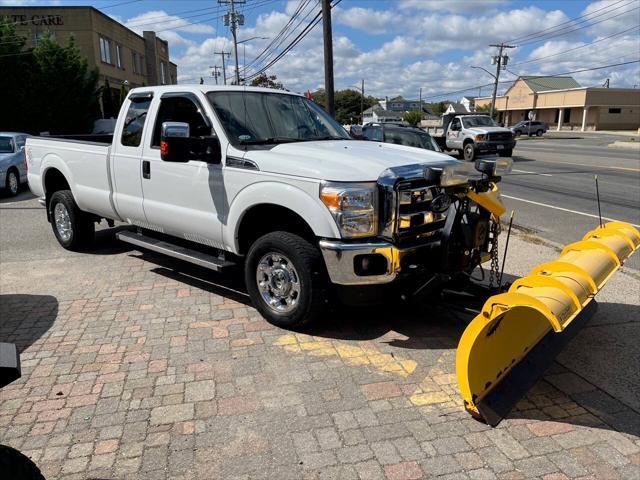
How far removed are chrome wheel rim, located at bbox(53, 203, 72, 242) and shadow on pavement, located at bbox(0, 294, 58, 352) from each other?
6.23 ft

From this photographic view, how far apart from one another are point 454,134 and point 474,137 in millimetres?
1677

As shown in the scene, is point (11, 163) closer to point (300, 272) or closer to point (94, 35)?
point (300, 272)

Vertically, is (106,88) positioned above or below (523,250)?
above

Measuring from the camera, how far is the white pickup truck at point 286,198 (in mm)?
4152

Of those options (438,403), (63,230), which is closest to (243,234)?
(438,403)

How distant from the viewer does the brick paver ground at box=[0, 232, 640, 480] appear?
9.87ft

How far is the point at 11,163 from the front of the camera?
535 inches

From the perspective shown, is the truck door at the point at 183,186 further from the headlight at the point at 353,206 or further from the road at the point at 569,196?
the road at the point at 569,196

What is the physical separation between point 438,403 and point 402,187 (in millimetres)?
1601

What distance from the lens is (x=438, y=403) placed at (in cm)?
364

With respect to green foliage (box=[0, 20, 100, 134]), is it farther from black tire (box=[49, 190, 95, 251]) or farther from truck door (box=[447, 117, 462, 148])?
black tire (box=[49, 190, 95, 251])

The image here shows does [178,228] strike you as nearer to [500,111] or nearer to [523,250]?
[523,250]

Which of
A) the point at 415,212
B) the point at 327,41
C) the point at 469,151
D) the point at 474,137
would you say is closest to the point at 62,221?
the point at 415,212

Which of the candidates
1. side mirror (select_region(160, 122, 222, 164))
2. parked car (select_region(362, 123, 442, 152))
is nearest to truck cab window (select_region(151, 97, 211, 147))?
side mirror (select_region(160, 122, 222, 164))
